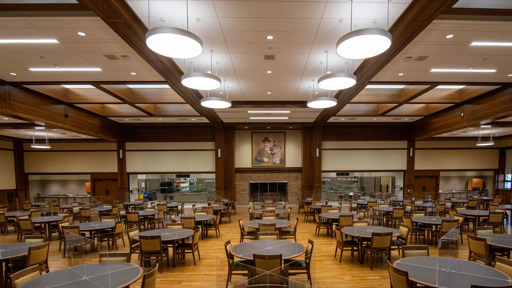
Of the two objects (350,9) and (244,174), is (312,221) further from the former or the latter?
(350,9)

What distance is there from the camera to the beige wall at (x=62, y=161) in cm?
1842

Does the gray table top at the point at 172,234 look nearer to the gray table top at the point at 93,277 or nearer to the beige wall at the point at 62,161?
the gray table top at the point at 93,277

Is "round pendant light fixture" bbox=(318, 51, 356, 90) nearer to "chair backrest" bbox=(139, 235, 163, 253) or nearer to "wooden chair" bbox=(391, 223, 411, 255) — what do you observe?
"wooden chair" bbox=(391, 223, 411, 255)

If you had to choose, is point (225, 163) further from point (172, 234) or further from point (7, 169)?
point (7, 169)

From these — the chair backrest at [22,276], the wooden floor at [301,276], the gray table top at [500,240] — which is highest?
the chair backrest at [22,276]

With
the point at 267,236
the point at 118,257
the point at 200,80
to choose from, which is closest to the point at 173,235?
the point at 118,257

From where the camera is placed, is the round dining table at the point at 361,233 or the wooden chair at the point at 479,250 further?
the round dining table at the point at 361,233

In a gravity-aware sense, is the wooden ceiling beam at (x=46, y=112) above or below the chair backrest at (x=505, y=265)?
above

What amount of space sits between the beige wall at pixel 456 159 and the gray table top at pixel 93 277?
19.9 metres

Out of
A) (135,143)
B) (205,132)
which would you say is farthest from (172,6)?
(135,143)

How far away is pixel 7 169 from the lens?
17.7 meters

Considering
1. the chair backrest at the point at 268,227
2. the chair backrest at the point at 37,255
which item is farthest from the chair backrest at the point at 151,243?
the chair backrest at the point at 268,227

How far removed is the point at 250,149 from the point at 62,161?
1375 centimetres

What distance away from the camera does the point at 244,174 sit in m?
18.5
